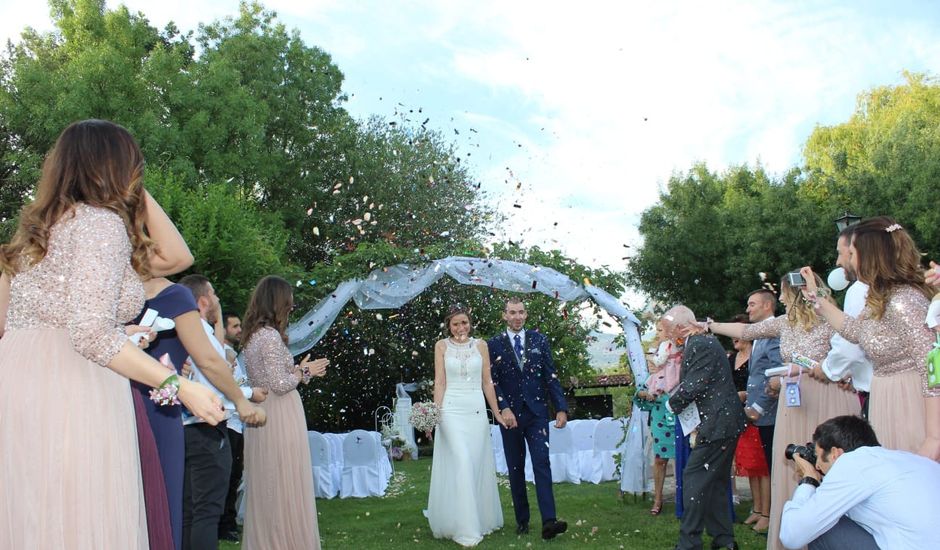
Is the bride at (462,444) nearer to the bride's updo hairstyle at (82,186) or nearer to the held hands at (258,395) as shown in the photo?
the held hands at (258,395)

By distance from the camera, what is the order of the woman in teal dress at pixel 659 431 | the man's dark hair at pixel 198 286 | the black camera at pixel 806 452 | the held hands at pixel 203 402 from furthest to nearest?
the woman in teal dress at pixel 659 431
the man's dark hair at pixel 198 286
the black camera at pixel 806 452
the held hands at pixel 203 402

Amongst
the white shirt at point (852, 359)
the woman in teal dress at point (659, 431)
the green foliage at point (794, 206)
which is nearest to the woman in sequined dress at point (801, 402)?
the white shirt at point (852, 359)

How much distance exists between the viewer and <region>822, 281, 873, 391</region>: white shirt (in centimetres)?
538

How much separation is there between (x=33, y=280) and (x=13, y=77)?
2395 centimetres

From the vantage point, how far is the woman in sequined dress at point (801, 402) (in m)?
5.76

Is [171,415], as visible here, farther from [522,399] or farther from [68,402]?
[522,399]

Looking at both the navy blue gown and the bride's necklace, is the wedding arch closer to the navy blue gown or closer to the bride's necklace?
the bride's necklace

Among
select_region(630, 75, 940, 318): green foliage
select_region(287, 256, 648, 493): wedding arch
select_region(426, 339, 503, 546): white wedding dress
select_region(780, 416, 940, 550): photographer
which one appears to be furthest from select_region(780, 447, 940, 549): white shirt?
select_region(630, 75, 940, 318): green foliage

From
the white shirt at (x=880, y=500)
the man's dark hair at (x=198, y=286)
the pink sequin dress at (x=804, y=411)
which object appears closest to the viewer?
the white shirt at (x=880, y=500)

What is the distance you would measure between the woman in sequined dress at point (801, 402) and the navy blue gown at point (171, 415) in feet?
12.7

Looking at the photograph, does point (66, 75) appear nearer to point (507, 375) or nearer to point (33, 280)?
point (507, 375)

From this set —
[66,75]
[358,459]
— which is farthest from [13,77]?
[358,459]

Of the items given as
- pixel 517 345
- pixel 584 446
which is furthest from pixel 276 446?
pixel 584 446

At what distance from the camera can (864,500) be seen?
3486 mm
